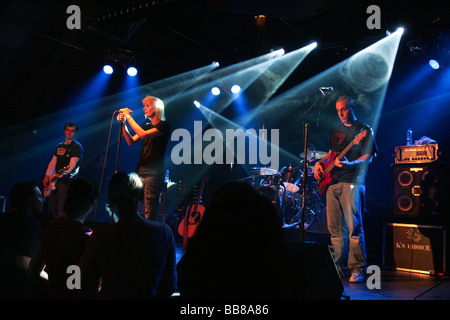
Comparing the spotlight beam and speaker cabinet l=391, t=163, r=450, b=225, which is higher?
the spotlight beam

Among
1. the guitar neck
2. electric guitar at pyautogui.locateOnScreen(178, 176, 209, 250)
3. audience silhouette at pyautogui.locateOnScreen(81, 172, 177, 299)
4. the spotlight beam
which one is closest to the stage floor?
the guitar neck

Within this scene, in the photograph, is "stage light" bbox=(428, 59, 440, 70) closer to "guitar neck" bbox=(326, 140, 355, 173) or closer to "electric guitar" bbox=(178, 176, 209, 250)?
"guitar neck" bbox=(326, 140, 355, 173)

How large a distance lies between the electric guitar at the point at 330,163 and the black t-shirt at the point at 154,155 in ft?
6.76

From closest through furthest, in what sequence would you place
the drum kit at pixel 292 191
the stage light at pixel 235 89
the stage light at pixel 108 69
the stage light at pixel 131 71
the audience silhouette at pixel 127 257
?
the audience silhouette at pixel 127 257 → the drum kit at pixel 292 191 → the stage light at pixel 108 69 → the stage light at pixel 131 71 → the stage light at pixel 235 89

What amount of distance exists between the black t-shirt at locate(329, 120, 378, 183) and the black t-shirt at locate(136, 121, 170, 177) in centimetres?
213

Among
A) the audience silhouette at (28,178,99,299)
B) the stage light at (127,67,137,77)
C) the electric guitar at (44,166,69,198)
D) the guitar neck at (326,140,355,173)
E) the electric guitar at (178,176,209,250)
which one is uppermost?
the stage light at (127,67,137,77)

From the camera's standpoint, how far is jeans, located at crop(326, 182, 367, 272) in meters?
4.55

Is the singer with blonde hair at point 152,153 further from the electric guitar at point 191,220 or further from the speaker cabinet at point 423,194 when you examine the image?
the speaker cabinet at point 423,194

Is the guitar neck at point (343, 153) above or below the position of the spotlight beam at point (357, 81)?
below

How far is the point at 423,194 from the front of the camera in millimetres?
5875

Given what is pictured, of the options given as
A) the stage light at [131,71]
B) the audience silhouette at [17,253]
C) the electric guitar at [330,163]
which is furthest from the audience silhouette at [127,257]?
the stage light at [131,71]

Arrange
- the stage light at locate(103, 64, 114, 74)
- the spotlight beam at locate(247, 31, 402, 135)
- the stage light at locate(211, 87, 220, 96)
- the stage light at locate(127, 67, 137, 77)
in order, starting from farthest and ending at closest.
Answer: the stage light at locate(211, 87, 220, 96), the stage light at locate(127, 67, 137, 77), the stage light at locate(103, 64, 114, 74), the spotlight beam at locate(247, 31, 402, 135)

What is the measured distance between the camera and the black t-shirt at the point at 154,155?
A: 4465 mm

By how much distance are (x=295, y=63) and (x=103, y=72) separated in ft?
14.8
